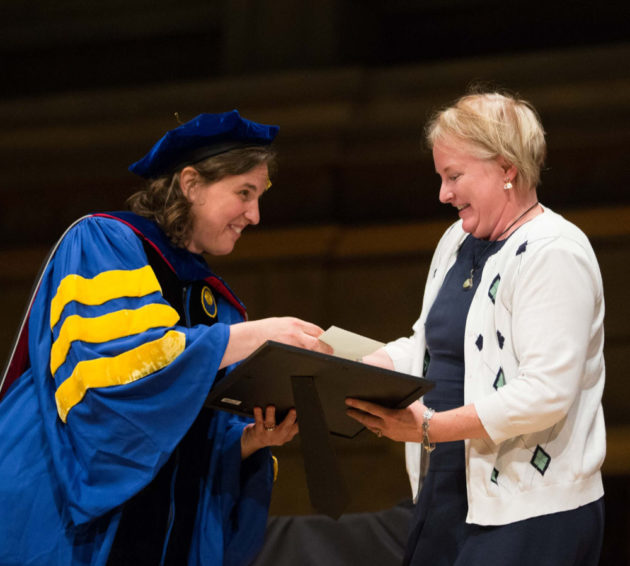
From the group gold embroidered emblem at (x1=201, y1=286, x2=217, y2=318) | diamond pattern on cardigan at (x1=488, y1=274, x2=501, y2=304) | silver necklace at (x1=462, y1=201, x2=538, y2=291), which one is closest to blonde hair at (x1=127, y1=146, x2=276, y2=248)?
gold embroidered emblem at (x1=201, y1=286, x2=217, y2=318)

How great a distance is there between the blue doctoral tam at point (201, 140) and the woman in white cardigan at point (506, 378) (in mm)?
476

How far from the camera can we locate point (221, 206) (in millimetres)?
2281

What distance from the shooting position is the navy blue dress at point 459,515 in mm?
1733

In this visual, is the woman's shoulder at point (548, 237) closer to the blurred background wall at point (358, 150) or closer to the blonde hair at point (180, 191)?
the blonde hair at point (180, 191)

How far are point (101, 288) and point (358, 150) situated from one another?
2547 mm

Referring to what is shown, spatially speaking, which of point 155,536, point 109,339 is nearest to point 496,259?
point 109,339

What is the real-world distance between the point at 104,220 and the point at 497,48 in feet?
9.94

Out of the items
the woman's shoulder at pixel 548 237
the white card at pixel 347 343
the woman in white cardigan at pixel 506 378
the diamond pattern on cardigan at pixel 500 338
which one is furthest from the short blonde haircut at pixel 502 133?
the white card at pixel 347 343

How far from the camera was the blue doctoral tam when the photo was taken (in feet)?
7.36

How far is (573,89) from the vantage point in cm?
408

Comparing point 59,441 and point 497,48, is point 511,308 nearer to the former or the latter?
point 59,441

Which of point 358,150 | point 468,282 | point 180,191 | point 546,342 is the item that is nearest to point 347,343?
point 468,282

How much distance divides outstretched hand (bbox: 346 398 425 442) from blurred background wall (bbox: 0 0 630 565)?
2377 mm

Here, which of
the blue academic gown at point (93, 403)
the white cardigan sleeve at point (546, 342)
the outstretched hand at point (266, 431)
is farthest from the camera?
the outstretched hand at point (266, 431)
